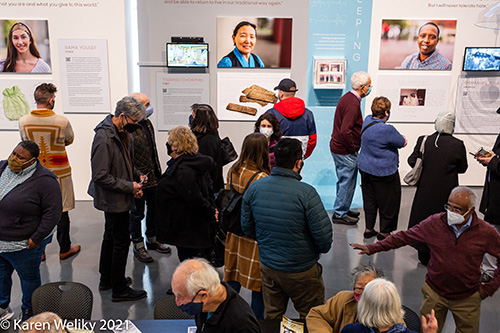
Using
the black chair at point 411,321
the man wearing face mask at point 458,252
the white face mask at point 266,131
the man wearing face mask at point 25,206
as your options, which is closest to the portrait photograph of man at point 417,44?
the white face mask at point 266,131

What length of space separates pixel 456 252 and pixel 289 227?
1.06 meters

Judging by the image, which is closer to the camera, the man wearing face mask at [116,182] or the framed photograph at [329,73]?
the man wearing face mask at [116,182]

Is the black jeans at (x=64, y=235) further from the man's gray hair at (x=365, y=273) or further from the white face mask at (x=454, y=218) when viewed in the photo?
the white face mask at (x=454, y=218)

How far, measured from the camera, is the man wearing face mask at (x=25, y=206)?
135 inches

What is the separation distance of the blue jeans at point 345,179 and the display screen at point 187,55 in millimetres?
2441

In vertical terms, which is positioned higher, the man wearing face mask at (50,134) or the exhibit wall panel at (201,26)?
the exhibit wall panel at (201,26)

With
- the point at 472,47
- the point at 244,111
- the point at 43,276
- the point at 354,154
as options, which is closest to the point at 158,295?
the point at 43,276

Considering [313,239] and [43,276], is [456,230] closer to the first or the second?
[313,239]

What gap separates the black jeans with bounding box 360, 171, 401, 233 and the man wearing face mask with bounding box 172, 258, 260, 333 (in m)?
3.49

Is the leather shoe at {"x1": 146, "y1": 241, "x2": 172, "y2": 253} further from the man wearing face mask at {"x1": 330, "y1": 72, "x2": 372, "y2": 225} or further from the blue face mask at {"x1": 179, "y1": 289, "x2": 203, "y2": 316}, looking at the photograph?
the blue face mask at {"x1": 179, "y1": 289, "x2": 203, "y2": 316}

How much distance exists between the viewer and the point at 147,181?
487 centimetres

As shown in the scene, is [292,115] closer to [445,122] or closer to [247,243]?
[445,122]

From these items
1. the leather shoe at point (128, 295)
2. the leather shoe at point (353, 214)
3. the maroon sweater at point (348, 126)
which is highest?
the maroon sweater at point (348, 126)

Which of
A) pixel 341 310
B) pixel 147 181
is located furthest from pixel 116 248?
pixel 341 310
